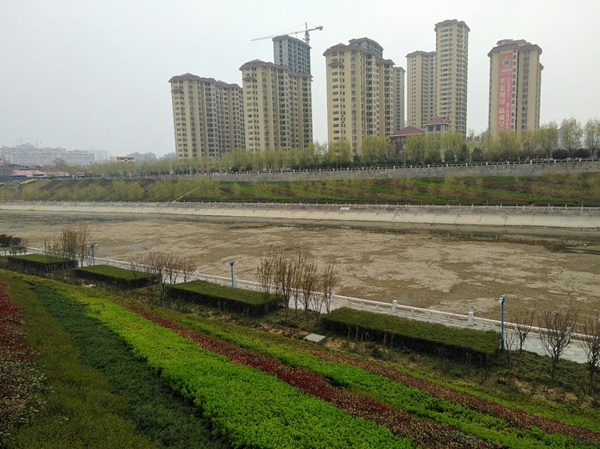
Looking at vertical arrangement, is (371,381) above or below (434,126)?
below

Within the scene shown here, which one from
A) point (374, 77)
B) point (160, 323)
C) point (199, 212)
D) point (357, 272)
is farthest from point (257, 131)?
point (160, 323)

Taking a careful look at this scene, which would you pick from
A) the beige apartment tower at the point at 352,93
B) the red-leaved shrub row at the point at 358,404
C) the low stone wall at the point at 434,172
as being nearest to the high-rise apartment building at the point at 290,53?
the beige apartment tower at the point at 352,93

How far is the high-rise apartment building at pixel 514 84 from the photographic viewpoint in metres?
77.5

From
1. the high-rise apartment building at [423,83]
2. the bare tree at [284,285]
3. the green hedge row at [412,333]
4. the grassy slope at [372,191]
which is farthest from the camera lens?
the high-rise apartment building at [423,83]

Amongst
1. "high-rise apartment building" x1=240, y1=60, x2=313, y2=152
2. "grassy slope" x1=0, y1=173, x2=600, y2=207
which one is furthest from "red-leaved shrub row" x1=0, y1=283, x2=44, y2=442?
"high-rise apartment building" x1=240, y1=60, x2=313, y2=152

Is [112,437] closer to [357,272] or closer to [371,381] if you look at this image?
[371,381]

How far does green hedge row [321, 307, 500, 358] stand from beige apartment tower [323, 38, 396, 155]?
67106 mm

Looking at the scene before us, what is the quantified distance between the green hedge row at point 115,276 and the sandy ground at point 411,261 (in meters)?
3.92

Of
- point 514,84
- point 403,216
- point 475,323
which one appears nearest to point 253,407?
point 475,323

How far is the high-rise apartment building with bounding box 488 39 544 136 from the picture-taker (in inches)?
3051

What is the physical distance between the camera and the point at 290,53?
4769 inches

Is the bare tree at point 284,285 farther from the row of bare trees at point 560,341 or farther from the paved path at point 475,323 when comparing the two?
the row of bare trees at point 560,341

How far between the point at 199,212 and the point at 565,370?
46.3 m

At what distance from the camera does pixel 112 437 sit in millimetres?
4875
